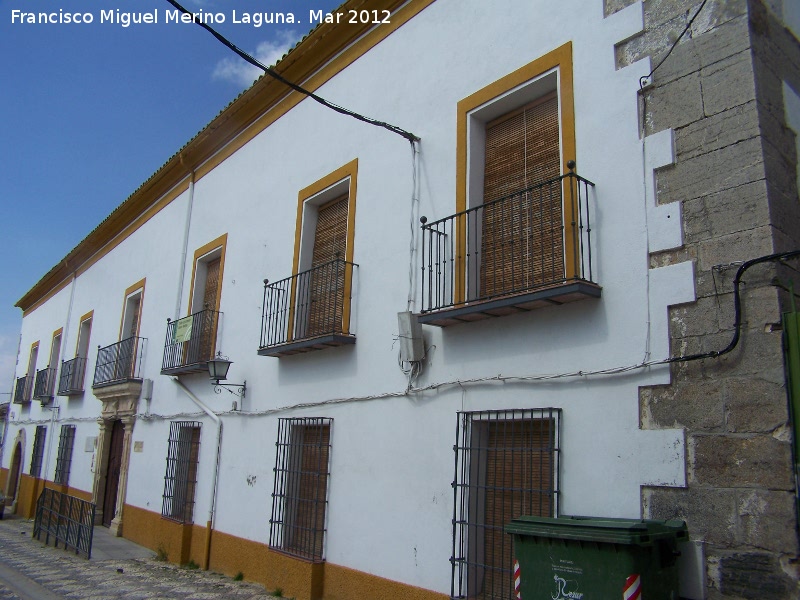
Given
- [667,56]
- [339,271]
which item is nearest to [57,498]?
[339,271]

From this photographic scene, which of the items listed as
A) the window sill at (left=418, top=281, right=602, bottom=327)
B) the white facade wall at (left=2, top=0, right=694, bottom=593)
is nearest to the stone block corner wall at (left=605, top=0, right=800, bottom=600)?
the white facade wall at (left=2, top=0, right=694, bottom=593)

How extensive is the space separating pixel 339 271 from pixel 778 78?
4.34 meters

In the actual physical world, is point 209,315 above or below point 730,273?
above

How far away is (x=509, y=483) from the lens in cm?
511

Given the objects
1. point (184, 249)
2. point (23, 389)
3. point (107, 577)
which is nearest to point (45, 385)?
point (23, 389)

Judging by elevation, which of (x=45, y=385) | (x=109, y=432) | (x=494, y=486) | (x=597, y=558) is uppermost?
(x=45, y=385)

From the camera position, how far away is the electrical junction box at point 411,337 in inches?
225

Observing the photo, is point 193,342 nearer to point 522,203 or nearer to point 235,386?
point 235,386

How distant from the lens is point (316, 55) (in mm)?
8102

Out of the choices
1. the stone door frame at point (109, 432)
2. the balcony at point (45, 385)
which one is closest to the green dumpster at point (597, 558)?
the stone door frame at point (109, 432)

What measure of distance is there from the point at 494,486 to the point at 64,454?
524 inches

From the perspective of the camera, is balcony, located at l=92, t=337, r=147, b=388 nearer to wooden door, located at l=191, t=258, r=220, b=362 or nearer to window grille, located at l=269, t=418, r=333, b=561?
wooden door, located at l=191, t=258, r=220, b=362

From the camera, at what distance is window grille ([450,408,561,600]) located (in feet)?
15.8

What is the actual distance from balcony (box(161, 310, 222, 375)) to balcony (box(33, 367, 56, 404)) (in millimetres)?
8554
